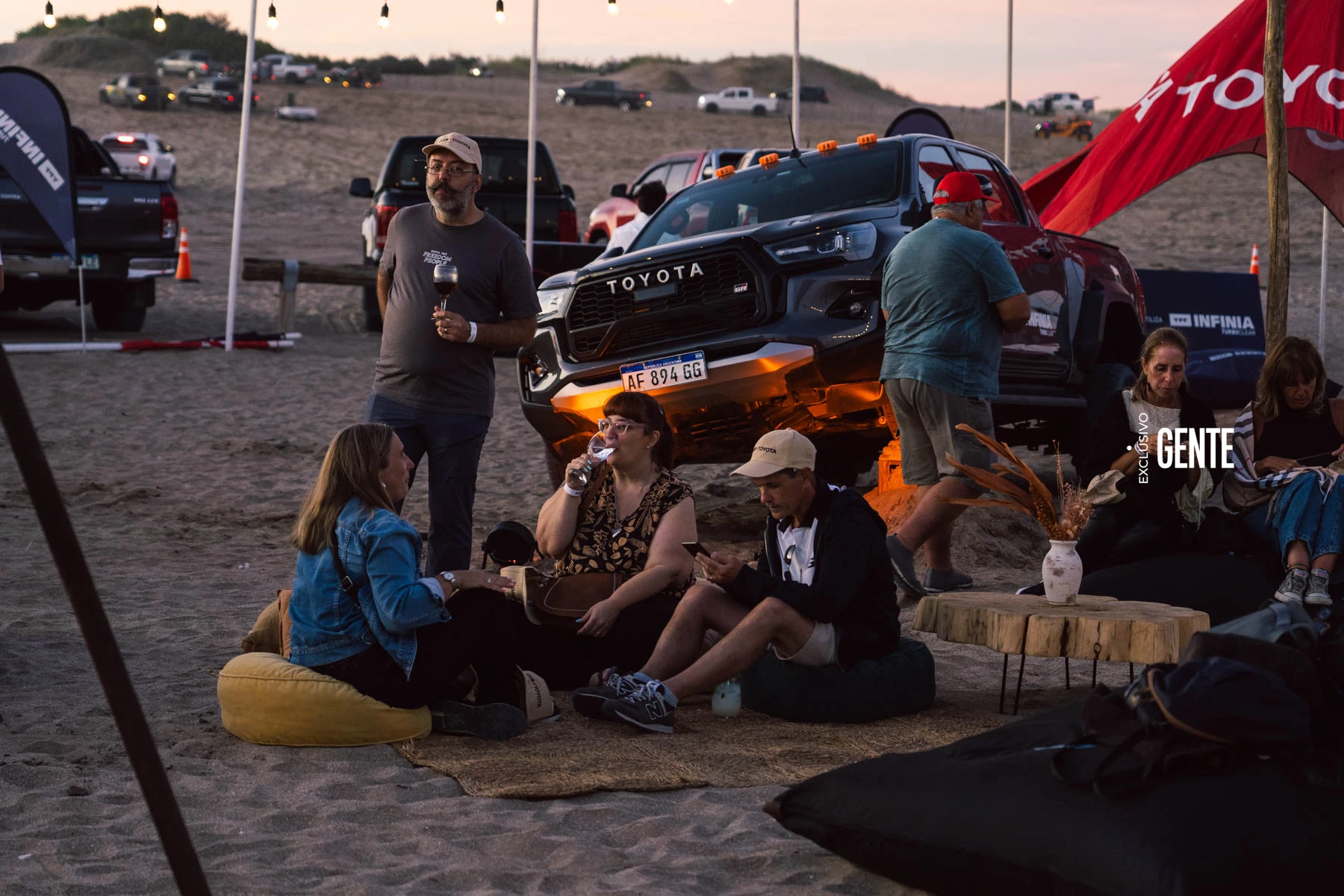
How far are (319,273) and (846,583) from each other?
13.1 m

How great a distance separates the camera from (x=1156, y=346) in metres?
7.00

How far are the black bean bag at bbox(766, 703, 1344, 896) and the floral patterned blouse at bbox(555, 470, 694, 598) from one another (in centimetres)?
200

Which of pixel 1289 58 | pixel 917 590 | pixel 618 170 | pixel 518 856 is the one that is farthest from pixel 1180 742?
pixel 618 170

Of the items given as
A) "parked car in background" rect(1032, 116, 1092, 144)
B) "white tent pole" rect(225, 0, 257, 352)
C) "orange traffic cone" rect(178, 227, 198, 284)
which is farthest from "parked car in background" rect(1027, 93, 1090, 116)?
"white tent pole" rect(225, 0, 257, 352)

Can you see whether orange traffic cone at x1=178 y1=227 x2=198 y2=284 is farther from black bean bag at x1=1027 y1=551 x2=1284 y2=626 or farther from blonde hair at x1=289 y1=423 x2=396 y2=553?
blonde hair at x1=289 y1=423 x2=396 y2=553

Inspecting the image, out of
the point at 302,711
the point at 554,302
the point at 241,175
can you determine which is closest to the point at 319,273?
the point at 241,175

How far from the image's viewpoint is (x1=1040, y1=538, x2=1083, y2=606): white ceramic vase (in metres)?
5.81

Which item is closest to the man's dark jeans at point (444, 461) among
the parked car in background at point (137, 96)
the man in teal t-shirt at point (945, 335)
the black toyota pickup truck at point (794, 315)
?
the black toyota pickup truck at point (794, 315)

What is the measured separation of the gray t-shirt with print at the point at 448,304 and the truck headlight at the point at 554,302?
1.99 metres

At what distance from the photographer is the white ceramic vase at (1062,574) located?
5812 mm

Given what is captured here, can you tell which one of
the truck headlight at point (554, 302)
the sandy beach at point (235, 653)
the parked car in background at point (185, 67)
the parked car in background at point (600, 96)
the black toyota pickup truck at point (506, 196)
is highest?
the parked car in background at point (185, 67)

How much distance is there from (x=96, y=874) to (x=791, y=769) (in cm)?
213

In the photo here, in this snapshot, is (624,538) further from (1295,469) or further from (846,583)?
(1295,469)

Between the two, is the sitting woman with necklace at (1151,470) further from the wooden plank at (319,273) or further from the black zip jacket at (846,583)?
the wooden plank at (319,273)
